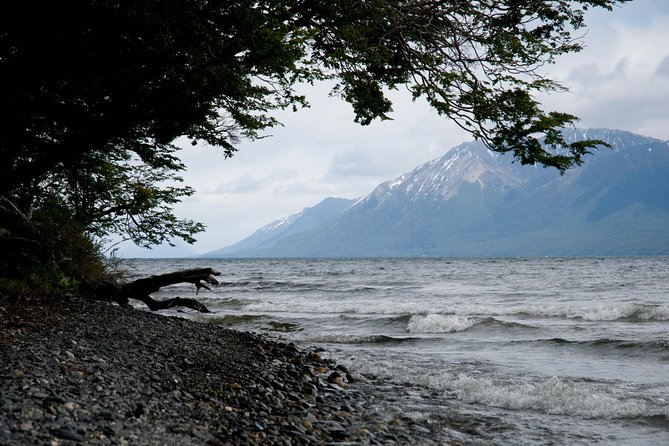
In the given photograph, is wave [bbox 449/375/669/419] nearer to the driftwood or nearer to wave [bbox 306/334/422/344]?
wave [bbox 306/334/422/344]

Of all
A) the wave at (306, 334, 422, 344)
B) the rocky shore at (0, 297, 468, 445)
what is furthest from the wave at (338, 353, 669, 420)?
the wave at (306, 334, 422, 344)

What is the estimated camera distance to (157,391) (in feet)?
22.9

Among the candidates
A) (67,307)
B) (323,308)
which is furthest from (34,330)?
(323,308)

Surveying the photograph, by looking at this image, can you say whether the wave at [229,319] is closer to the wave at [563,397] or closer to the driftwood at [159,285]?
the driftwood at [159,285]

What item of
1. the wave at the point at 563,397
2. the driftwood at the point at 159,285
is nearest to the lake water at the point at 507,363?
the wave at the point at 563,397

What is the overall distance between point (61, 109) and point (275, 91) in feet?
16.2

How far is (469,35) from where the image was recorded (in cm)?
1110

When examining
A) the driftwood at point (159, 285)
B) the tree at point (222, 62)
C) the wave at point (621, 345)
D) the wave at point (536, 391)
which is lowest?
the wave at point (621, 345)

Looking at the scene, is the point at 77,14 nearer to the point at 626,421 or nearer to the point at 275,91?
the point at 275,91

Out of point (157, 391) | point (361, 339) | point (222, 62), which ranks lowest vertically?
point (361, 339)

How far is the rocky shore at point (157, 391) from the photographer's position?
210 inches

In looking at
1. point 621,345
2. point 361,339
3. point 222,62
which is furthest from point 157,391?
point 621,345

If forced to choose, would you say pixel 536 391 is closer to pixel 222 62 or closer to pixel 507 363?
pixel 507 363

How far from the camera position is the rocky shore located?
17.5 ft
